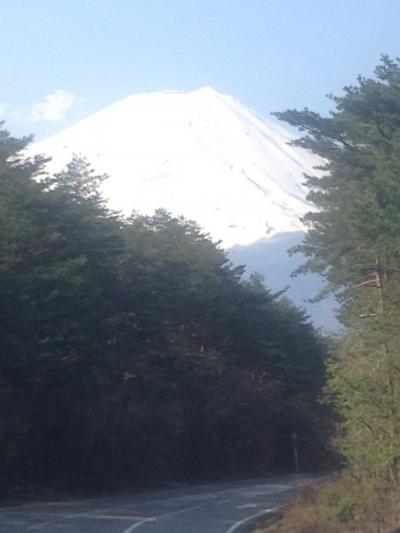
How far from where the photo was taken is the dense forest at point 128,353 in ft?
117

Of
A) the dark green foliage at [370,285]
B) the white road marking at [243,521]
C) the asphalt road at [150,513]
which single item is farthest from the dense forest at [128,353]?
→ the dark green foliage at [370,285]

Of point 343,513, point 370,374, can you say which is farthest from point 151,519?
point 370,374

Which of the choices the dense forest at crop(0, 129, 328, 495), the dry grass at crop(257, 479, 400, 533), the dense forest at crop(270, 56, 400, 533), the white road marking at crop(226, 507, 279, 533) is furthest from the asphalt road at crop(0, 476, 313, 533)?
the dense forest at crop(0, 129, 328, 495)

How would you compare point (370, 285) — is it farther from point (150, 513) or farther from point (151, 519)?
point (150, 513)

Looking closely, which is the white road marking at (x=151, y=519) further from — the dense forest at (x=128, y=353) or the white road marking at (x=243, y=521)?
the dense forest at (x=128, y=353)

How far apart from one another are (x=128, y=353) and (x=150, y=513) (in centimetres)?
1921

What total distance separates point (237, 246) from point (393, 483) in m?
148

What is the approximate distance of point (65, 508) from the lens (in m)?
30.4

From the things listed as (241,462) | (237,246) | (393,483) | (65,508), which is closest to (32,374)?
(65,508)

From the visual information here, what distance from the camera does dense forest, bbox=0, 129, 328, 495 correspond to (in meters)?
35.7

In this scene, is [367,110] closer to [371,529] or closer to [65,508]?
[65,508]

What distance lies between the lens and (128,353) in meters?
48.3

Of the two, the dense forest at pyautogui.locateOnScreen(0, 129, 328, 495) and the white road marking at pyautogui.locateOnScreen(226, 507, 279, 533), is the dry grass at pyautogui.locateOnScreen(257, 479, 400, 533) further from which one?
the dense forest at pyautogui.locateOnScreen(0, 129, 328, 495)

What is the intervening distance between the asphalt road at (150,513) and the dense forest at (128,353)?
362cm
